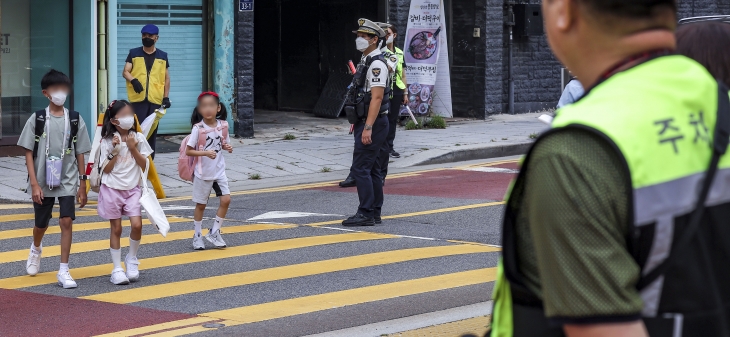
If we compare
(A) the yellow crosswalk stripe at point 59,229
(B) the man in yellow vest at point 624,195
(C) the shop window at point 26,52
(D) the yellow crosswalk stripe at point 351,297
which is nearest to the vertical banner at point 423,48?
(C) the shop window at point 26,52

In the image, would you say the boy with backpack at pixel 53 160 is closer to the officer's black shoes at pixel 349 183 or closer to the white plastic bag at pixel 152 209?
the white plastic bag at pixel 152 209

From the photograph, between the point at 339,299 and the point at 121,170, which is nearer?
the point at 339,299

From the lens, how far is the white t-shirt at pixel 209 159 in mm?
8953

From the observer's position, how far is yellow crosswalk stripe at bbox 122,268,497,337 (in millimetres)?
6516

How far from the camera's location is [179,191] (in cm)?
1293

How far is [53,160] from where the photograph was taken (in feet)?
25.3

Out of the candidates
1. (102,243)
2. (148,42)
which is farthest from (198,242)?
(148,42)

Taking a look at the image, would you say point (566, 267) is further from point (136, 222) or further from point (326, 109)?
point (326, 109)

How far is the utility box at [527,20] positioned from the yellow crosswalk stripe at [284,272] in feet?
43.8

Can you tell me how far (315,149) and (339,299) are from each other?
30.8ft

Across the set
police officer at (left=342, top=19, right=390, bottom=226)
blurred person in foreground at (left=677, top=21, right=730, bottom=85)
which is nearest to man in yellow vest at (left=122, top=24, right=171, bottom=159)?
police officer at (left=342, top=19, right=390, bottom=226)

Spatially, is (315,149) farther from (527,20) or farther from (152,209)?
(152,209)

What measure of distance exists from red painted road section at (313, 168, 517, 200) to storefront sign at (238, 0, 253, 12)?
4716mm

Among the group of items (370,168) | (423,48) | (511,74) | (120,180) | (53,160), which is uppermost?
(423,48)
